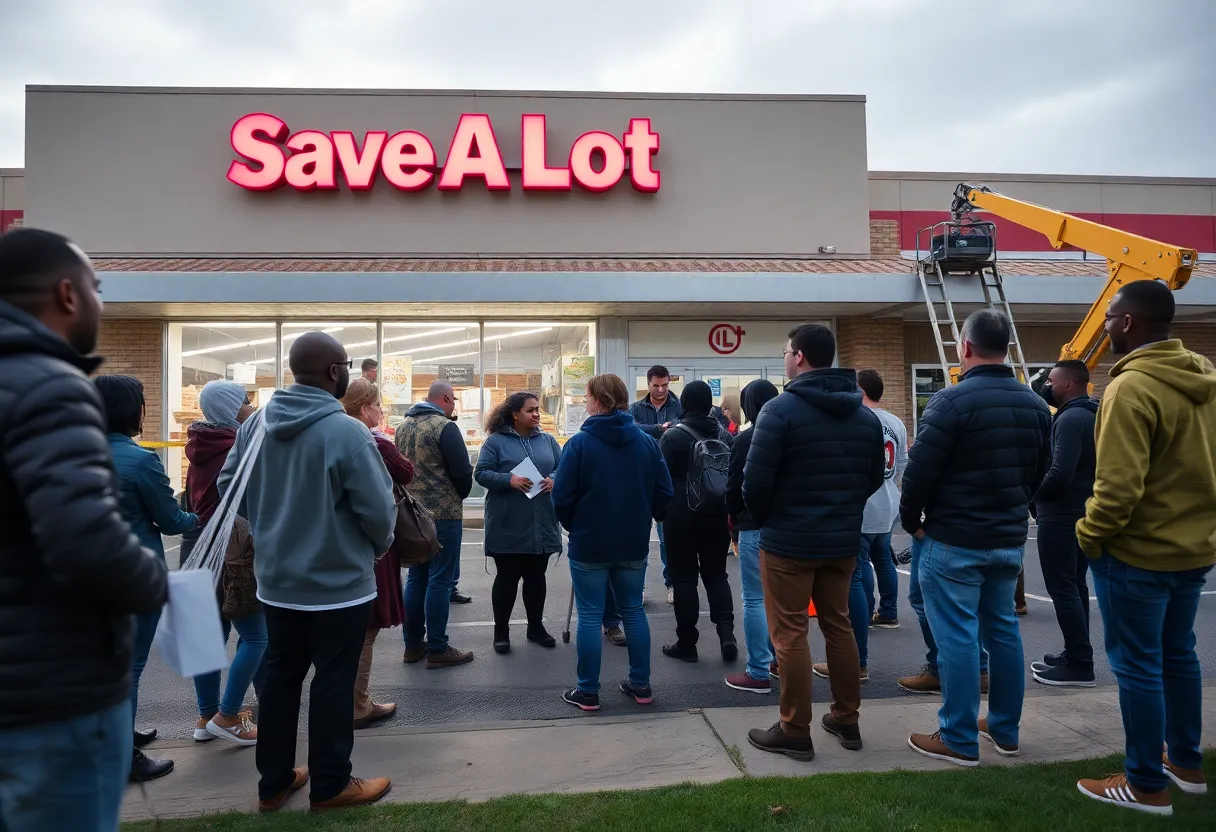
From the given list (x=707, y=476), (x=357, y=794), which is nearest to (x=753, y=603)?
(x=707, y=476)

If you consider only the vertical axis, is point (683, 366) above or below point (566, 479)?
above

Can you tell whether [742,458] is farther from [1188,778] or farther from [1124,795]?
[1188,778]

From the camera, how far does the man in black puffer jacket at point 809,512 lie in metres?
3.94

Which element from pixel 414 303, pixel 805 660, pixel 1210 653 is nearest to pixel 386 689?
pixel 805 660

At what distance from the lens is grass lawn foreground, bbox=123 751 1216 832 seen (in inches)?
127

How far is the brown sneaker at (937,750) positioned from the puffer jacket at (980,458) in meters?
1.00

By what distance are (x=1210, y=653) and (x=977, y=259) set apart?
356 inches

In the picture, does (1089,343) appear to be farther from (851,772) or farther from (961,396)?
(851,772)

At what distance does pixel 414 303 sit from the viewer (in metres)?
13.4

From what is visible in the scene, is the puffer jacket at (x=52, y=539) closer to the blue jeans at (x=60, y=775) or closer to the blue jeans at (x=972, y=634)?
the blue jeans at (x=60, y=775)

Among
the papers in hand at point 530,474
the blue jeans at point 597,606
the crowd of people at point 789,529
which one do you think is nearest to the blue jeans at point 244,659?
the crowd of people at point 789,529

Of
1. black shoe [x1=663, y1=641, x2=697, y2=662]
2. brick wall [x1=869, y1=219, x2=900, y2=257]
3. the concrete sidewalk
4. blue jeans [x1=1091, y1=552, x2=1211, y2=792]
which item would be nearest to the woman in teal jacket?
the concrete sidewalk

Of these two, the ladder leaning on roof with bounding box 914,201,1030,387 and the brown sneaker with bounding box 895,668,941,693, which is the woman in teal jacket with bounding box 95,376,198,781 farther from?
the ladder leaning on roof with bounding box 914,201,1030,387

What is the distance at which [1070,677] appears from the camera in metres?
5.20
